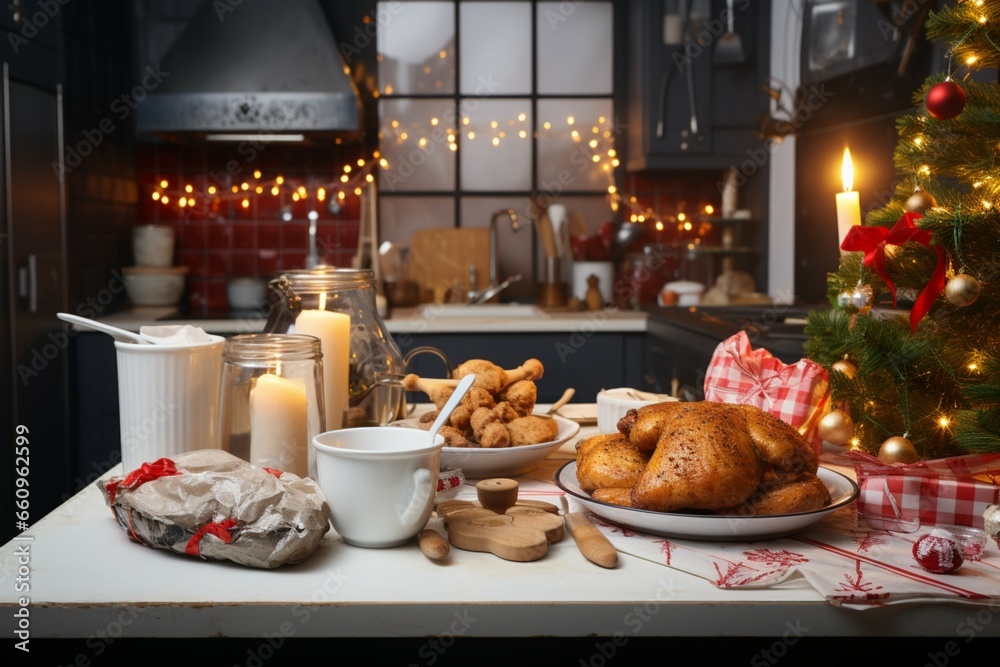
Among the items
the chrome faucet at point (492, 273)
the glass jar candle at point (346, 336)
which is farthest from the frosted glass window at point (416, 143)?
the glass jar candle at point (346, 336)

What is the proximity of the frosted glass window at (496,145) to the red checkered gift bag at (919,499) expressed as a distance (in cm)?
302

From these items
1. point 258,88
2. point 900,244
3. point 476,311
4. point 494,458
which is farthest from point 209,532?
point 258,88

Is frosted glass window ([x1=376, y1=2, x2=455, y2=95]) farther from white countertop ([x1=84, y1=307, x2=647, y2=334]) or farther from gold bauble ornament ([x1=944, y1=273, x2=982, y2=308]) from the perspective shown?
gold bauble ornament ([x1=944, y1=273, x2=982, y2=308])

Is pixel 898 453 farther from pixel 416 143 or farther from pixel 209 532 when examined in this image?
pixel 416 143

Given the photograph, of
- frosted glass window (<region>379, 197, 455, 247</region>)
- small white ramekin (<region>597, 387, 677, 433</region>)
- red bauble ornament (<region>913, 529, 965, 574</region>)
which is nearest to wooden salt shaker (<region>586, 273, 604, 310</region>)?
frosted glass window (<region>379, 197, 455, 247</region>)

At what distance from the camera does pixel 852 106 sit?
2738 mm

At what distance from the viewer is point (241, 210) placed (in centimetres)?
370

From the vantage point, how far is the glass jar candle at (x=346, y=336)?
1.17 meters

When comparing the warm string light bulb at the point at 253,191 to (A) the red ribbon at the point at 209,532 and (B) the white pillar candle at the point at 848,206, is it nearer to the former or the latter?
(B) the white pillar candle at the point at 848,206

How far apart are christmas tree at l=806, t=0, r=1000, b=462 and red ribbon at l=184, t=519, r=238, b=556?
67 cm

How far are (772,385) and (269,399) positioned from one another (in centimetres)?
60

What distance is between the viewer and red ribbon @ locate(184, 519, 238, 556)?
2.64 feet
